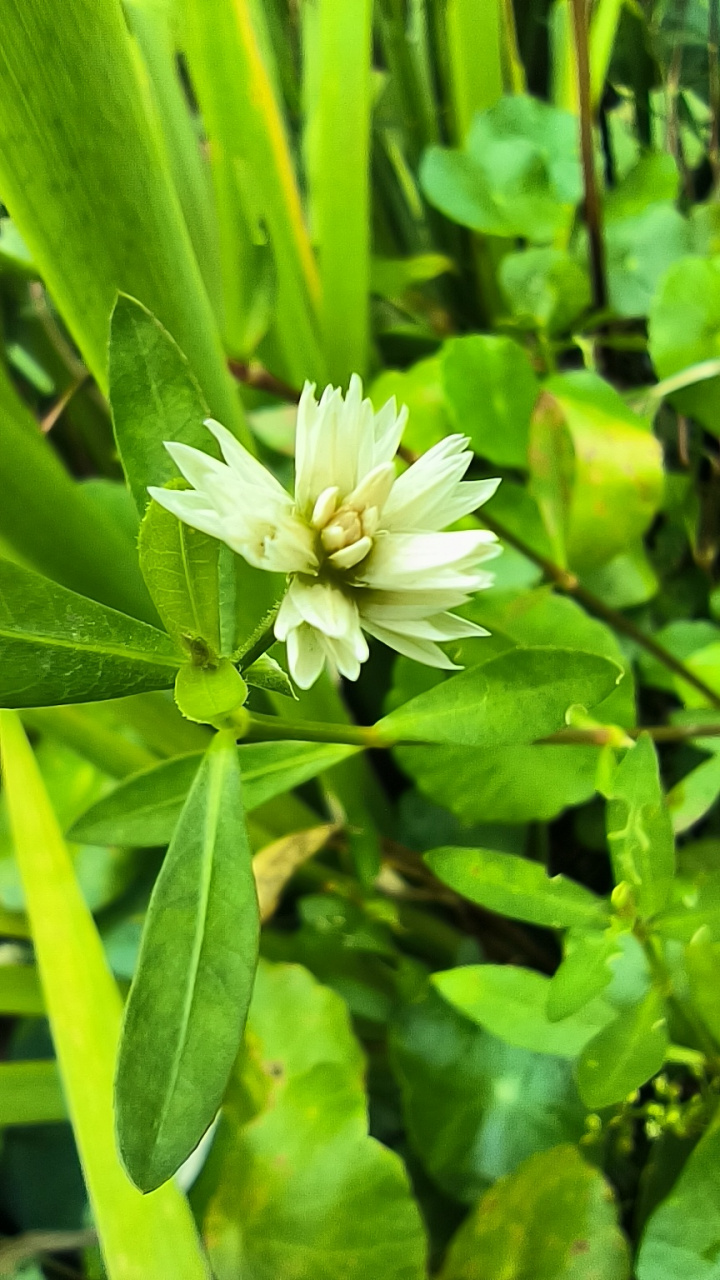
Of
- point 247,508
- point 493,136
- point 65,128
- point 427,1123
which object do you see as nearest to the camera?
point 247,508

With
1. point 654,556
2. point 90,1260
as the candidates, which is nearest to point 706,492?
point 654,556

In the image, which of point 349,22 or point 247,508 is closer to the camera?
point 247,508

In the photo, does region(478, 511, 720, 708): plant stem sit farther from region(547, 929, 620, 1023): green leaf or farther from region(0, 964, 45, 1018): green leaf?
region(0, 964, 45, 1018): green leaf

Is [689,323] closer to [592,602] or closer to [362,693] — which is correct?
[592,602]

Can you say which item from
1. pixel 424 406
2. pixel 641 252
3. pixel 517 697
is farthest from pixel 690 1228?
pixel 641 252

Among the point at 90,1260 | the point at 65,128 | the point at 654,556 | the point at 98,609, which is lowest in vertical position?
the point at 90,1260

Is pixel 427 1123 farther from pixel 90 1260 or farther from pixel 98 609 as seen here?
pixel 98 609
